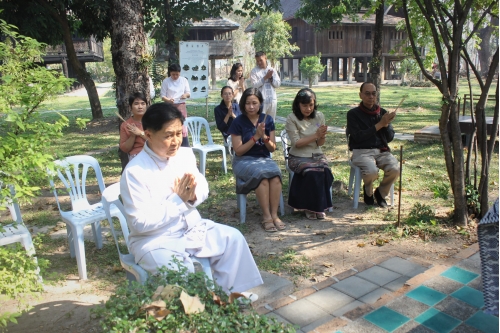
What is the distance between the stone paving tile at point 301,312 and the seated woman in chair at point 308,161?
6.21 ft

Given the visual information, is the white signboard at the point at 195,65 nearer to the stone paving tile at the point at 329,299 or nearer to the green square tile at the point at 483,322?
the stone paving tile at the point at 329,299

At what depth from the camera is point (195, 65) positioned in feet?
32.2

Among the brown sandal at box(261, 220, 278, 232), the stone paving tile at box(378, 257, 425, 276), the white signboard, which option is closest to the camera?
the stone paving tile at box(378, 257, 425, 276)

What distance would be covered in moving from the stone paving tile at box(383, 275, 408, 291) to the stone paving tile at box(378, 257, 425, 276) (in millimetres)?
106

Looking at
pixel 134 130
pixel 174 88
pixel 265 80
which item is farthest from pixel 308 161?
pixel 174 88

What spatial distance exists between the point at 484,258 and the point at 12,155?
8.26 ft

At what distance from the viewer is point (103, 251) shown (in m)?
4.15

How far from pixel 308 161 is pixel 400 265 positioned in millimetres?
1687

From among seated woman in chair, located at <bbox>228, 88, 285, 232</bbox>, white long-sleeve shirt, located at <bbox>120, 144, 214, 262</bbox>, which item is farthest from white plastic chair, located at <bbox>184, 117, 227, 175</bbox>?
white long-sleeve shirt, located at <bbox>120, 144, 214, 262</bbox>

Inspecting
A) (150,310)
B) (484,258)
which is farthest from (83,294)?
(484,258)

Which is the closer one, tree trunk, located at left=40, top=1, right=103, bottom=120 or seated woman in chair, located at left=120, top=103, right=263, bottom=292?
seated woman in chair, located at left=120, top=103, right=263, bottom=292

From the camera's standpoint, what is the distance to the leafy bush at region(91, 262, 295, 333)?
1.82 metres

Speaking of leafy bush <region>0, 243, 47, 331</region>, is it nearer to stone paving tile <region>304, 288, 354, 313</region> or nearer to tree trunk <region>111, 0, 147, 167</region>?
stone paving tile <region>304, 288, 354, 313</region>

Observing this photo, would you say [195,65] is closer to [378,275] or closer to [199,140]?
[199,140]
